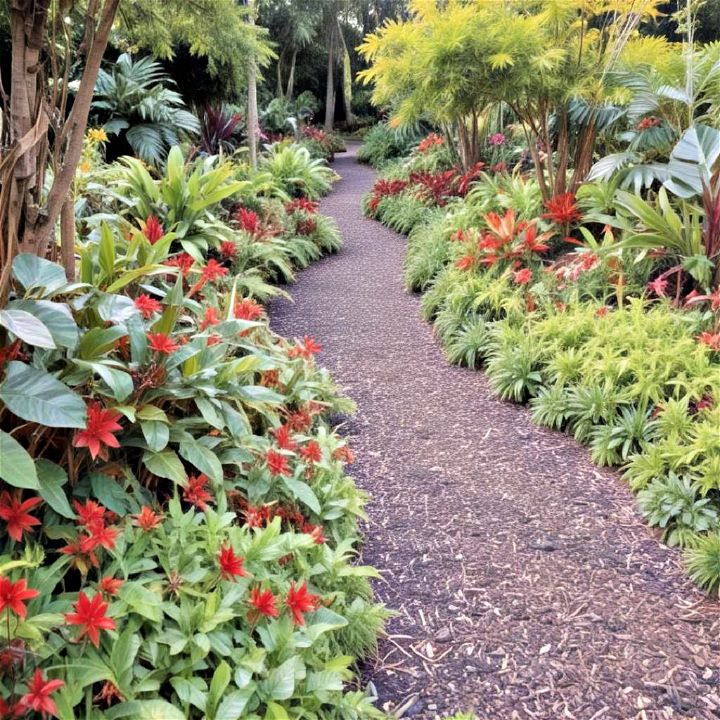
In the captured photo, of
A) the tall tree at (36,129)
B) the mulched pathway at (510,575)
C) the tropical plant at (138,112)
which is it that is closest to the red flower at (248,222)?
the tropical plant at (138,112)

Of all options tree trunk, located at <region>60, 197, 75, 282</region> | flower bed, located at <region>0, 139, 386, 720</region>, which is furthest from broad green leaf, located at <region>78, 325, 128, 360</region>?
tree trunk, located at <region>60, 197, 75, 282</region>

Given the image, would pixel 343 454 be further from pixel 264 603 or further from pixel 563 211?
pixel 563 211

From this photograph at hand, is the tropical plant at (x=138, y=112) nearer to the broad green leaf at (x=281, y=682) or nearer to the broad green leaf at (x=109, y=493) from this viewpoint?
the broad green leaf at (x=109, y=493)

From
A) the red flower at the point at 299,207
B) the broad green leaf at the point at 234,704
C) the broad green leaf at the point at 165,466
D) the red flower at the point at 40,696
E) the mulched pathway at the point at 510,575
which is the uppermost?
the red flower at the point at 299,207

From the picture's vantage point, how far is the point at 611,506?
294 cm

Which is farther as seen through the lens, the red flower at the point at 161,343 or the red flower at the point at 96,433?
the red flower at the point at 161,343

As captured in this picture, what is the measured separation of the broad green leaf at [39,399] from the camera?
1.57 metres

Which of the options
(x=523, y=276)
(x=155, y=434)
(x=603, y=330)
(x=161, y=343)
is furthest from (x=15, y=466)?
(x=523, y=276)

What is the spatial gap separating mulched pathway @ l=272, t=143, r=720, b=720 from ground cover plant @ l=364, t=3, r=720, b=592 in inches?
6.9

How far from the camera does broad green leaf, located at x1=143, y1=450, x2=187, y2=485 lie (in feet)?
6.34

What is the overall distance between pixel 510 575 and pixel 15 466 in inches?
70.6

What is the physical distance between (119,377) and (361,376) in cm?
263

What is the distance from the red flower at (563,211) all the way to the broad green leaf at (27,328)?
176 inches

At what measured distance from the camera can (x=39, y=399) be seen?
160 centimetres
